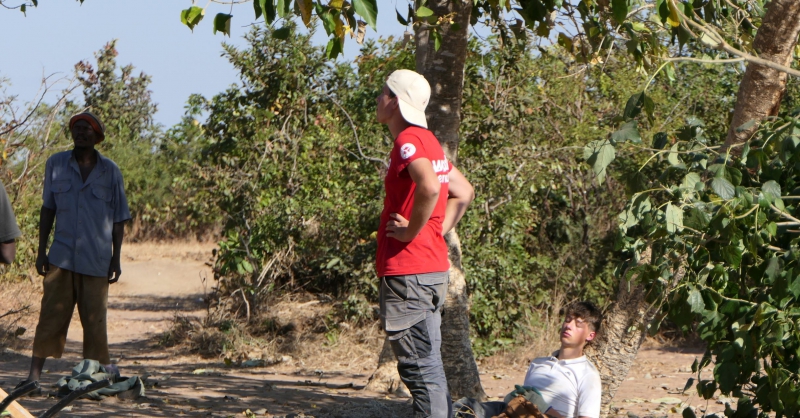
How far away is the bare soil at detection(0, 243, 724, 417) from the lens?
566cm

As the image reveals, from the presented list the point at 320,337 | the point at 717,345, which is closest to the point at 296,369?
the point at 320,337

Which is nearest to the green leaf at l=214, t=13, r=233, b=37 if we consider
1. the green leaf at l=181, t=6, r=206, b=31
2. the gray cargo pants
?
the green leaf at l=181, t=6, r=206, b=31

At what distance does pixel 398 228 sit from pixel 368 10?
93 cm

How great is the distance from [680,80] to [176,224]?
13.4 meters

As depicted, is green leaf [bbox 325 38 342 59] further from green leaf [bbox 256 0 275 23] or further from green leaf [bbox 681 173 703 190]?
green leaf [bbox 681 173 703 190]

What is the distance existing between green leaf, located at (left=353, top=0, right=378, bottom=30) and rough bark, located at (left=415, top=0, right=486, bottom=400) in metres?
2.29

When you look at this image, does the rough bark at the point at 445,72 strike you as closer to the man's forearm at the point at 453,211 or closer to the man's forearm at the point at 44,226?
the man's forearm at the point at 453,211

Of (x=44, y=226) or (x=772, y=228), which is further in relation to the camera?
(x=44, y=226)

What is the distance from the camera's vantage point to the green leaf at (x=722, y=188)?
366cm

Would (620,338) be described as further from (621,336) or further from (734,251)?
(734,251)

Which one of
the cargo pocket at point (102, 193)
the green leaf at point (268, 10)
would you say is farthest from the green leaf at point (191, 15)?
the cargo pocket at point (102, 193)

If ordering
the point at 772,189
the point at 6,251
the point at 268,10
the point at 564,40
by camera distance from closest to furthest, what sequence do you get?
the point at 268,10, the point at 772,189, the point at 6,251, the point at 564,40

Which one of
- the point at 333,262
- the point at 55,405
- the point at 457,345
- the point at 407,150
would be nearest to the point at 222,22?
the point at 407,150

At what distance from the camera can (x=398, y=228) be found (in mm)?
3848
